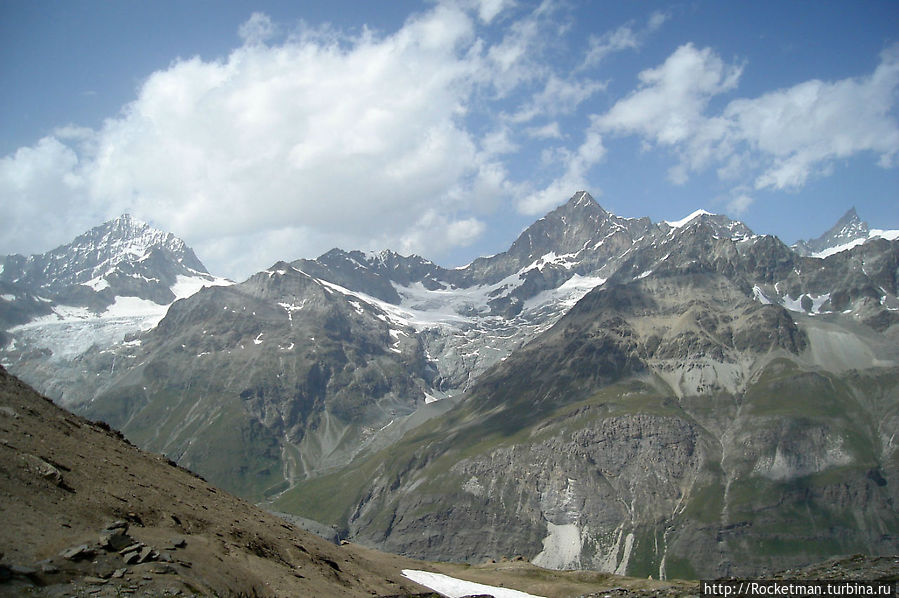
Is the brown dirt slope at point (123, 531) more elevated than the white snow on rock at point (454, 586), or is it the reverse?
the brown dirt slope at point (123, 531)

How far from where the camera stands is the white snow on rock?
3258 inches

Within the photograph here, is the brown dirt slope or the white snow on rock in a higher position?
the brown dirt slope

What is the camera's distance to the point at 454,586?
8569 centimetres

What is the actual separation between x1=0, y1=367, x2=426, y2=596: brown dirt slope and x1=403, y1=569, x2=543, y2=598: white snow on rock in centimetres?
682

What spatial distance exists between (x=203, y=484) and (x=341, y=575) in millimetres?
20472

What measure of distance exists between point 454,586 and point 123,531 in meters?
52.3

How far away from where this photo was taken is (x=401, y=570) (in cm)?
8438

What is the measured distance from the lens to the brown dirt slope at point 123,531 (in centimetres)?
3769

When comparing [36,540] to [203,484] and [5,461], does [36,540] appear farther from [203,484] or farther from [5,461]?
[203,484]

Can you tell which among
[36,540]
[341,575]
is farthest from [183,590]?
[341,575]

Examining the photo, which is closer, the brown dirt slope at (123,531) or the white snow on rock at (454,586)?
the brown dirt slope at (123,531)

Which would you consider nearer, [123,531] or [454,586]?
[123,531]

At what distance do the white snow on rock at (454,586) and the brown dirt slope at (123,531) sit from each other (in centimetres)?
682

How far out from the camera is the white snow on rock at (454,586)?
82.8m
